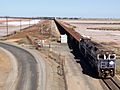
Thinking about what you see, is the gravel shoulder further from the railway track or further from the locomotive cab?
the railway track

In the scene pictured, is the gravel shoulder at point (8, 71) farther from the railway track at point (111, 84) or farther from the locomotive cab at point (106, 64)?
the railway track at point (111, 84)

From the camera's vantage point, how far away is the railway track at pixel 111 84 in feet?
159

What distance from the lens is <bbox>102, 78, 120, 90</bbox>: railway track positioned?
4834 cm

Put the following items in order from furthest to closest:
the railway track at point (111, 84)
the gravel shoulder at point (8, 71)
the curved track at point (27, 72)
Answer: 1. the railway track at point (111, 84)
2. the gravel shoulder at point (8, 71)
3. the curved track at point (27, 72)

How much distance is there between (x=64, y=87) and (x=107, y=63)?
9.01m

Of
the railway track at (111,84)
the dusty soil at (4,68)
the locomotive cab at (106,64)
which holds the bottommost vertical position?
the railway track at (111,84)

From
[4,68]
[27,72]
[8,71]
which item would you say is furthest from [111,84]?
[4,68]

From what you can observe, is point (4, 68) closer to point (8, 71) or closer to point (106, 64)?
point (8, 71)

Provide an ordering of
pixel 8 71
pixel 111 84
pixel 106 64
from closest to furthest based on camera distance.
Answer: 1. pixel 111 84
2. pixel 106 64
3. pixel 8 71

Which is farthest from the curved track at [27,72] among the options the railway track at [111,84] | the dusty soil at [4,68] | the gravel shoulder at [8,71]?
the railway track at [111,84]

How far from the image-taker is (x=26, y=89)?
142 feet

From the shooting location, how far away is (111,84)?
1982 inches

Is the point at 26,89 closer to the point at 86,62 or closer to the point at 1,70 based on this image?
the point at 1,70

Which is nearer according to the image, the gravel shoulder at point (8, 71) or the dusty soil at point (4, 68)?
the gravel shoulder at point (8, 71)
